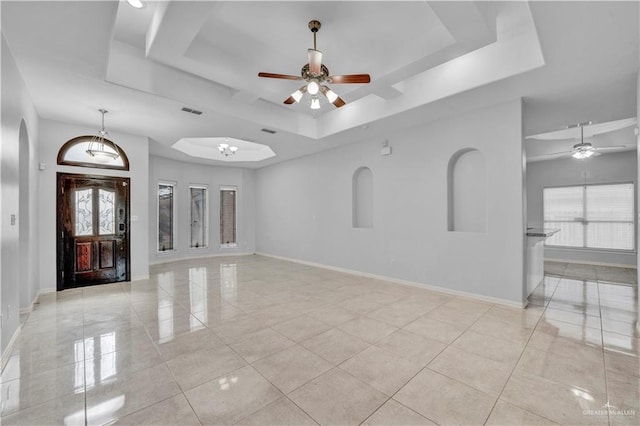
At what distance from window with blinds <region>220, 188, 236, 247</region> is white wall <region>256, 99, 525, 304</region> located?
250cm

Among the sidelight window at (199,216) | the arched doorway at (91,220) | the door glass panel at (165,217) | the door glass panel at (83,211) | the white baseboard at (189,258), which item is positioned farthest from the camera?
Result: the sidelight window at (199,216)

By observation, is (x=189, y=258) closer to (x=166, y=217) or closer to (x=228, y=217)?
(x=166, y=217)

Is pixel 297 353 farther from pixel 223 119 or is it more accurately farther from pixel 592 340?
pixel 223 119

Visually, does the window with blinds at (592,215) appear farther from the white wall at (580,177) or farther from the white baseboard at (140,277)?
the white baseboard at (140,277)

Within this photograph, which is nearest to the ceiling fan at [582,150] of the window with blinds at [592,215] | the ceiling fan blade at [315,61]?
the window with blinds at [592,215]

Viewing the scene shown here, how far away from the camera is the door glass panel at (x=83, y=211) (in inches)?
205

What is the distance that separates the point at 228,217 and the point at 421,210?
658 cm

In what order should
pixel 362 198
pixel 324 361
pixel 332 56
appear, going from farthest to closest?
1. pixel 362 198
2. pixel 332 56
3. pixel 324 361

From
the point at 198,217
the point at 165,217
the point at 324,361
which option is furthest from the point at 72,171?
the point at 324,361

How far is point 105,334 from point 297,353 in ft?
7.42

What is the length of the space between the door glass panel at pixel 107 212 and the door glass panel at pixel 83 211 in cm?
15

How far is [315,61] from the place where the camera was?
114 inches

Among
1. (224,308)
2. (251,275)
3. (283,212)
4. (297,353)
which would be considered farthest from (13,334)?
(283,212)

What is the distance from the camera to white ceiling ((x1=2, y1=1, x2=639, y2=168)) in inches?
102
